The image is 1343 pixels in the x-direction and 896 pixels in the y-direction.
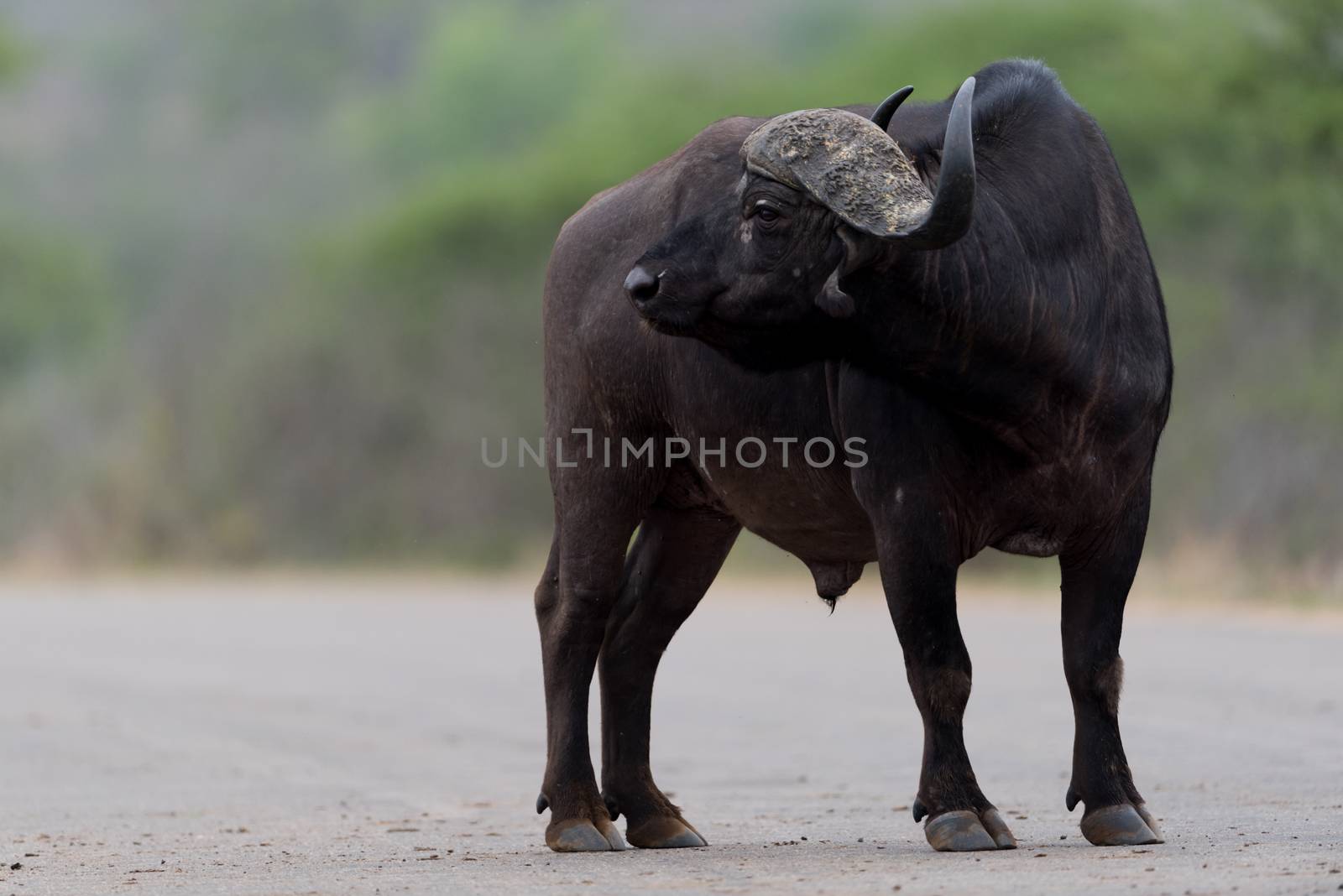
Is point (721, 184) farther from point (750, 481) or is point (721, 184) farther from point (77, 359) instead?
point (77, 359)

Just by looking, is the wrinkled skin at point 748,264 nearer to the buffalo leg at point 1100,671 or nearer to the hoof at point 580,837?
the buffalo leg at point 1100,671

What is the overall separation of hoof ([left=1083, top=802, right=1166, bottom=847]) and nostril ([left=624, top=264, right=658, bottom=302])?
7.19 ft

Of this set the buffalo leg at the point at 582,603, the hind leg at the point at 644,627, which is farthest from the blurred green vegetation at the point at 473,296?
the buffalo leg at the point at 582,603

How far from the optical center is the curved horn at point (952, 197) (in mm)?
6730

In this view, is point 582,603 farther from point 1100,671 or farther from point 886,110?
point 886,110

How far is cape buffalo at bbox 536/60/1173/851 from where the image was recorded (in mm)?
7039

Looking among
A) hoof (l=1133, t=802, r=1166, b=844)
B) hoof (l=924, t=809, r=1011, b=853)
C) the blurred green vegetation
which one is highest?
the blurred green vegetation

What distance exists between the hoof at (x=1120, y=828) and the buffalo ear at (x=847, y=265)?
72.0 inches

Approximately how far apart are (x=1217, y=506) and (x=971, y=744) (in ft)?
48.0

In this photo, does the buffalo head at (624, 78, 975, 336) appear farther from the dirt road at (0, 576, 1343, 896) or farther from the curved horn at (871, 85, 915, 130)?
the dirt road at (0, 576, 1343, 896)

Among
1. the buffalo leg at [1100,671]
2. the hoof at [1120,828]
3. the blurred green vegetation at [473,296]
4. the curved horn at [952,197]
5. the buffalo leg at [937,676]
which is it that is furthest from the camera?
the blurred green vegetation at [473,296]

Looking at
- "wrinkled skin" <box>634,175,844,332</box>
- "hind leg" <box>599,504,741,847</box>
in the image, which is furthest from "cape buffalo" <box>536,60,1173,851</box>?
"hind leg" <box>599,504,741,847</box>

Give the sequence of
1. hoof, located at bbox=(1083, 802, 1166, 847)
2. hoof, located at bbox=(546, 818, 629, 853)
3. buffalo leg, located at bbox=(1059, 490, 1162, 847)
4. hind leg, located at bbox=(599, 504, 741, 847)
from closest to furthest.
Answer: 1. hoof, located at bbox=(1083, 802, 1166, 847)
2. buffalo leg, located at bbox=(1059, 490, 1162, 847)
3. hoof, located at bbox=(546, 818, 629, 853)
4. hind leg, located at bbox=(599, 504, 741, 847)

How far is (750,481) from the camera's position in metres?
7.98
